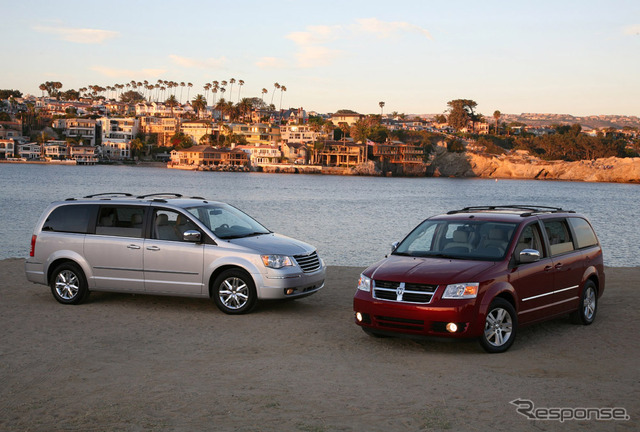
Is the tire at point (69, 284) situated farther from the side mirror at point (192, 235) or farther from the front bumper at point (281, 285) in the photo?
the front bumper at point (281, 285)

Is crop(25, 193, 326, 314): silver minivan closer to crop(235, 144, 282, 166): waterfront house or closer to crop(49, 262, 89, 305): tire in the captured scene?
crop(49, 262, 89, 305): tire

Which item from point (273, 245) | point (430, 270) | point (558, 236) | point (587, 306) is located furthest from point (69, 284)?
point (587, 306)

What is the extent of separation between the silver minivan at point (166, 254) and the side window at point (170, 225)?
2cm

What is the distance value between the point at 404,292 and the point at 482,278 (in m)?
0.99

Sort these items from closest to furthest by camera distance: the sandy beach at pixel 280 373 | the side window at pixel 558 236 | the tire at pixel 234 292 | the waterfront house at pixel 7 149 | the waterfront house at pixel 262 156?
the sandy beach at pixel 280 373 < the side window at pixel 558 236 < the tire at pixel 234 292 < the waterfront house at pixel 262 156 < the waterfront house at pixel 7 149

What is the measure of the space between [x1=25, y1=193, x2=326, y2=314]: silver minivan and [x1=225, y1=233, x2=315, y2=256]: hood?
17 millimetres

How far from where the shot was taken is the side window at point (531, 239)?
9.18 m

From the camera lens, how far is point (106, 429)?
5699 mm

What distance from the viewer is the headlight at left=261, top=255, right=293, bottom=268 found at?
1068 cm

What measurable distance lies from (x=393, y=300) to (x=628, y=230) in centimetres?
4091

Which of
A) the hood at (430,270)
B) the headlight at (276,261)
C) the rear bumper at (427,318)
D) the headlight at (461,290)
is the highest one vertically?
the hood at (430,270)

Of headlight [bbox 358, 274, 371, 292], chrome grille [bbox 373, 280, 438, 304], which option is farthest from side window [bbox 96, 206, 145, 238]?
chrome grille [bbox 373, 280, 438, 304]

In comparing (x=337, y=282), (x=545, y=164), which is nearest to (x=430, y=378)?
(x=337, y=282)

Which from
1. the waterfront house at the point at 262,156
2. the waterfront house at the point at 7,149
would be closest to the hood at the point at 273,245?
the waterfront house at the point at 262,156
